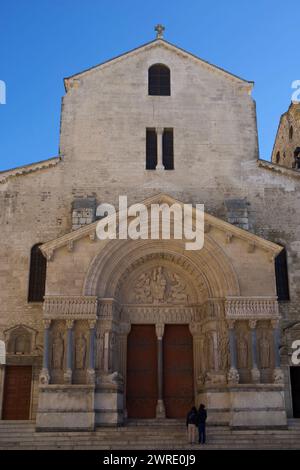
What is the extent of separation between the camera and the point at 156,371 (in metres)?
18.2

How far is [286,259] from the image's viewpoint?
19797mm

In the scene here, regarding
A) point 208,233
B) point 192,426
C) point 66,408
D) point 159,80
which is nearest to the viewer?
point 192,426

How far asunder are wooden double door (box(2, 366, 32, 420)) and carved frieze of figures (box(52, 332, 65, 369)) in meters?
2.31

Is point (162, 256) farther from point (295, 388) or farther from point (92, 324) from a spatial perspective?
point (295, 388)

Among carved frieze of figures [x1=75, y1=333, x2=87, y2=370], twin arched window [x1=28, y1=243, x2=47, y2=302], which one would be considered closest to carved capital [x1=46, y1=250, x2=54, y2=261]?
twin arched window [x1=28, y1=243, x2=47, y2=302]

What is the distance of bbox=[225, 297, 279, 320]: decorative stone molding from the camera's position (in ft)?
55.3

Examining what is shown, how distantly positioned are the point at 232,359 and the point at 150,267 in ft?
14.7

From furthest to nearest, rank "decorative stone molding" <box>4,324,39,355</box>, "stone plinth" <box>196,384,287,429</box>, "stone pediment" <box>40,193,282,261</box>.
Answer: "decorative stone molding" <box>4,324,39,355</box> → "stone pediment" <box>40,193,282,261</box> → "stone plinth" <box>196,384,287,429</box>

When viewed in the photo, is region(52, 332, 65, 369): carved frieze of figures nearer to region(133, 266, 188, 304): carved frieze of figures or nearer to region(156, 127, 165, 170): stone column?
region(133, 266, 188, 304): carved frieze of figures

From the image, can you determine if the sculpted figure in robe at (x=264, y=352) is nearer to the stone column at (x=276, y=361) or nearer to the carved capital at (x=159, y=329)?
the stone column at (x=276, y=361)

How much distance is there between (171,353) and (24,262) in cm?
626

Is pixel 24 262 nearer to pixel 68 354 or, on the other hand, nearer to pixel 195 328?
pixel 68 354

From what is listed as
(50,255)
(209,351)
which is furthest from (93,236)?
(209,351)
